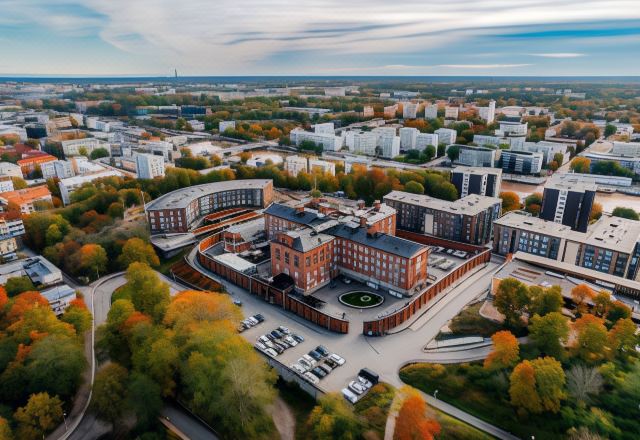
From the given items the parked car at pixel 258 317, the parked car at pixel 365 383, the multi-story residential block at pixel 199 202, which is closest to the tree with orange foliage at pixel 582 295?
the parked car at pixel 365 383

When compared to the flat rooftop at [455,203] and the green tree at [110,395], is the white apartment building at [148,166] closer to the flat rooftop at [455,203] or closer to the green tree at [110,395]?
the flat rooftop at [455,203]

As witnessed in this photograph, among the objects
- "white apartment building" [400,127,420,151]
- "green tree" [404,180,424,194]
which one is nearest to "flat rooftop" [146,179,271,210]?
"green tree" [404,180,424,194]

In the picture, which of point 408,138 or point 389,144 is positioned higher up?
point 408,138

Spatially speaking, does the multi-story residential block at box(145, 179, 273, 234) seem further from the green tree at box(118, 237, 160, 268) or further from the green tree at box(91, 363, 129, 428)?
the green tree at box(91, 363, 129, 428)

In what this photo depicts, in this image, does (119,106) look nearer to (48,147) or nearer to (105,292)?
(48,147)

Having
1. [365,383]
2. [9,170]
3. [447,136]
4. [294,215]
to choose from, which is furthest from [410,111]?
[365,383]

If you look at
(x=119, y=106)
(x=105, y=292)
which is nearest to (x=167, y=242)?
(x=105, y=292)

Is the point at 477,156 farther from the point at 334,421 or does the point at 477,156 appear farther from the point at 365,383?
the point at 334,421
